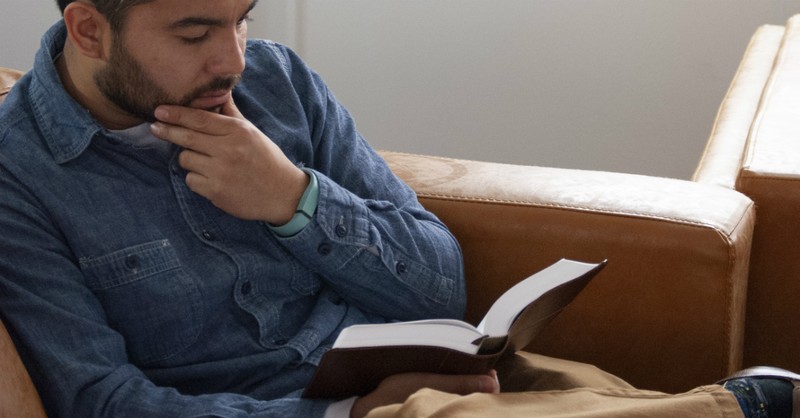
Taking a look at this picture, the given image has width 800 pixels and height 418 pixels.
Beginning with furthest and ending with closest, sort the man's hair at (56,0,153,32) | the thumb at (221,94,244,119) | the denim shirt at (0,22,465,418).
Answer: the thumb at (221,94,244,119)
the man's hair at (56,0,153,32)
the denim shirt at (0,22,465,418)

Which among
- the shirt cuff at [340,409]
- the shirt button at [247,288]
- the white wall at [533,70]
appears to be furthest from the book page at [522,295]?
the white wall at [533,70]

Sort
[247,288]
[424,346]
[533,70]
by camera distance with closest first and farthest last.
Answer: [424,346] < [247,288] < [533,70]

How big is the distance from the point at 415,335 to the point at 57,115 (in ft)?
1.57

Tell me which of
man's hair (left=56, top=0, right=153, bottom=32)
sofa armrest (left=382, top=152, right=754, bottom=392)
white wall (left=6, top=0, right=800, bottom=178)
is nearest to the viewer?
man's hair (left=56, top=0, right=153, bottom=32)

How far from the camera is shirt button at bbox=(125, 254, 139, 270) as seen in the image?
3.91 ft

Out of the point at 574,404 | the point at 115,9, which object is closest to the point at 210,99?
the point at 115,9

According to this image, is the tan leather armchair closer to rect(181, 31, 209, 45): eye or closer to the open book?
the open book

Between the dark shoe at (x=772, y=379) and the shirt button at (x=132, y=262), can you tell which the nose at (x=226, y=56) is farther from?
the dark shoe at (x=772, y=379)

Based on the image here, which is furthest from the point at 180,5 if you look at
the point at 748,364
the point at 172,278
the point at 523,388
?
the point at 748,364

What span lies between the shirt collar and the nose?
15cm

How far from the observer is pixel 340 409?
1135 millimetres

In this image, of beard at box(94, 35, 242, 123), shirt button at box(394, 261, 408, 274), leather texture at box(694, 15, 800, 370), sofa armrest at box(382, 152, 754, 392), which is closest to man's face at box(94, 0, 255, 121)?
beard at box(94, 35, 242, 123)

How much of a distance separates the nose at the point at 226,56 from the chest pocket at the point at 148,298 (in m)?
0.21

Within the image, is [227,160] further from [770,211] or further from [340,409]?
[770,211]
